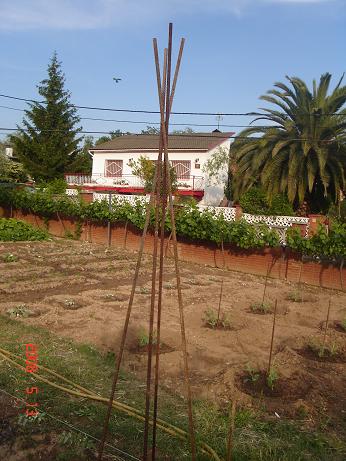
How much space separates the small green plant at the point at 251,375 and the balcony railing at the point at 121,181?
2364cm

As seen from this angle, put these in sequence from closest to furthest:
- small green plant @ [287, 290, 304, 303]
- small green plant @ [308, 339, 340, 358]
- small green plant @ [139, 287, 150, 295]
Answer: small green plant @ [308, 339, 340, 358]
small green plant @ [139, 287, 150, 295]
small green plant @ [287, 290, 304, 303]

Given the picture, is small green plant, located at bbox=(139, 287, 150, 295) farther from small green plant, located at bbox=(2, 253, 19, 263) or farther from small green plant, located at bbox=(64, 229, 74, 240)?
small green plant, located at bbox=(64, 229, 74, 240)

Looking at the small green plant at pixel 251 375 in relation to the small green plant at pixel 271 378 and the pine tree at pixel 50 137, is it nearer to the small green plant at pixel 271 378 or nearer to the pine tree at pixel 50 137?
the small green plant at pixel 271 378

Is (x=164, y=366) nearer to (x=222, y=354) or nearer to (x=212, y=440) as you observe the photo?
(x=222, y=354)

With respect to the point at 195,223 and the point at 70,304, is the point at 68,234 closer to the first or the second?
the point at 195,223

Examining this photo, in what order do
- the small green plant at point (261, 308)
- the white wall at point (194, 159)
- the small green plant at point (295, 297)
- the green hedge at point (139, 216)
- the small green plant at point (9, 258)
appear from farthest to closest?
the white wall at point (194, 159) → the green hedge at point (139, 216) → the small green plant at point (9, 258) → the small green plant at point (295, 297) → the small green plant at point (261, 308)

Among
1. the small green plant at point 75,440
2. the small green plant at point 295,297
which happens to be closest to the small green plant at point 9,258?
the small green plant at point 295,297

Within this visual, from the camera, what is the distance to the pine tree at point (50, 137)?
115ft

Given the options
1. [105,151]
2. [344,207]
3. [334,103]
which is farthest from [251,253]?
[105,151]

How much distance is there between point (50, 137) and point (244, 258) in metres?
26.0

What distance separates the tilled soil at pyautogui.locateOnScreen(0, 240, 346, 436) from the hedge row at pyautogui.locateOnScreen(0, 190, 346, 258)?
40.9 inches

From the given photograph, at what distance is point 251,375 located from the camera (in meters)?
5.11

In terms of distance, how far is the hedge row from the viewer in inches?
479

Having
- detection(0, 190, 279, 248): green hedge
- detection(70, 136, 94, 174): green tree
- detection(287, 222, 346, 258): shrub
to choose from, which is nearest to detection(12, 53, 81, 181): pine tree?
detection(70, 136, 94, 174): green tree
